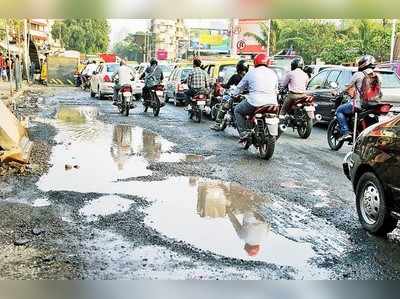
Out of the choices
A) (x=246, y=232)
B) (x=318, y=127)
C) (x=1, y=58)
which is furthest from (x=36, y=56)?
(x=246, y=232)

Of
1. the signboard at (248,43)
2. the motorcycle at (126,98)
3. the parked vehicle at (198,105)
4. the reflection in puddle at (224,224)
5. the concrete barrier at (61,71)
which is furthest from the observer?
the concrete barrier at (61,71)

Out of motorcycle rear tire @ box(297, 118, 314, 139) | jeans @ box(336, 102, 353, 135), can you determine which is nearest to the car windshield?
motorcycle rear tire @ box(297, 118, 314, 139)

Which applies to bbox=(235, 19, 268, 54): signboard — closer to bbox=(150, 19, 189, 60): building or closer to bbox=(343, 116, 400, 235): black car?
bbox=(343, 116, 400, 235): black car

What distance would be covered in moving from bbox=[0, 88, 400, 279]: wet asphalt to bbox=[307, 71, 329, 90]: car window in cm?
402

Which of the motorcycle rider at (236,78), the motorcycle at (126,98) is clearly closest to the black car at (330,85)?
the motorcycle rider at (236,78)

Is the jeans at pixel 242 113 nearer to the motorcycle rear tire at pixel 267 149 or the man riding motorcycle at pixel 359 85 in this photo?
the motorcycle rear tire at pixel 267 149

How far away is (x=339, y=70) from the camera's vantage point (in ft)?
44.3

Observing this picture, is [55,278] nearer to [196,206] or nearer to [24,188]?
[196,206]

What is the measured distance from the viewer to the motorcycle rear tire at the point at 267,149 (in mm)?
9086

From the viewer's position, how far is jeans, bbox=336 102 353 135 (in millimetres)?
9891

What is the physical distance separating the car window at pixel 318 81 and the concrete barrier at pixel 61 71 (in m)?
24.1

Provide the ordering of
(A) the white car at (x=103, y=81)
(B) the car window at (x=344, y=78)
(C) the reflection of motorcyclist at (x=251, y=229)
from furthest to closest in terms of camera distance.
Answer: (A) the white car at (x=103, y=81), (B) the car window at (x=344, y=78), (C) the reflection of motorcyclist at (x=251, y=229)

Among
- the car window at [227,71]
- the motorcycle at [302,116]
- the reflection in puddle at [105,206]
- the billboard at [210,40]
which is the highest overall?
the billboard at [210,40]
